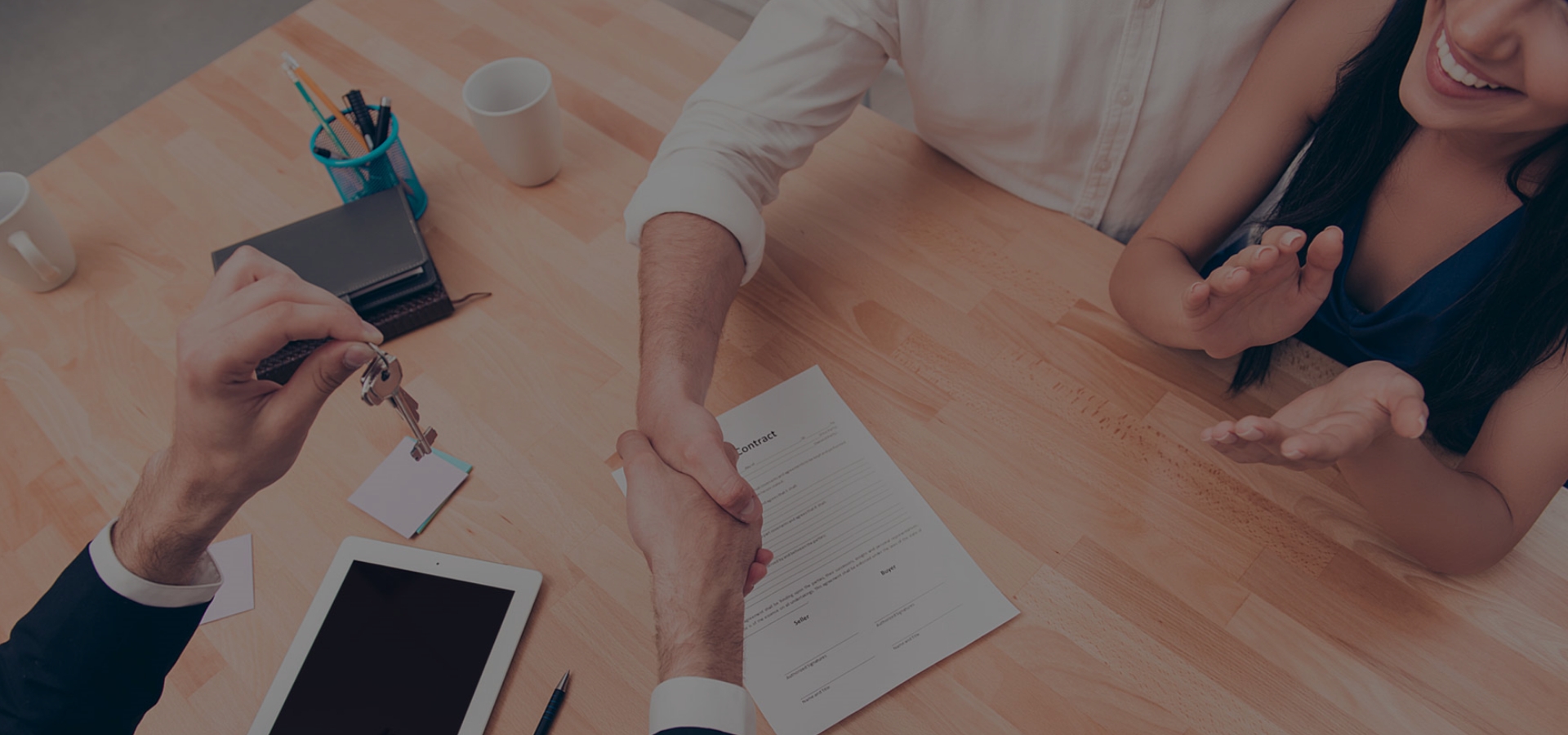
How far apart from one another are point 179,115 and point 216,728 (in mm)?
903

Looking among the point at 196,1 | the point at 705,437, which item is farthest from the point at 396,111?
the point at 196,1

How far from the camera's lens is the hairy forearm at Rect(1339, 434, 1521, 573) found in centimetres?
77

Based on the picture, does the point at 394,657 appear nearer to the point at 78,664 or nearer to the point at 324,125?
the point at 78,664

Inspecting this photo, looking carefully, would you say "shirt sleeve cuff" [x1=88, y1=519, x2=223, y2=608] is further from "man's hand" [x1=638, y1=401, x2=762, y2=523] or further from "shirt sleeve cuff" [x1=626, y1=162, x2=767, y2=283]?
"shirt sleeve cuff" [x1=626, y1=162, x2=767, y2=283]

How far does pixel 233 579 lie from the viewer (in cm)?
85

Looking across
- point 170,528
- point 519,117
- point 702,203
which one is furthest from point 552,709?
point 519,117

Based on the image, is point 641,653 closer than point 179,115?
Yes

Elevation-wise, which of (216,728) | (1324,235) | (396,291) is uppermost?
(1324,235)

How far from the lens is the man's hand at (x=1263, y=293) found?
0.77 m

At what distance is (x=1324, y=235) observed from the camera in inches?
29.6

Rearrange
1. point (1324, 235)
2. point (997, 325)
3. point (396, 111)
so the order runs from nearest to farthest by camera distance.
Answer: point (1324, 235), point (997, 325), point (396, 111)

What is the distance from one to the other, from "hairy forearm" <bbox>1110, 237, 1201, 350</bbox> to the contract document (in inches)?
12.6

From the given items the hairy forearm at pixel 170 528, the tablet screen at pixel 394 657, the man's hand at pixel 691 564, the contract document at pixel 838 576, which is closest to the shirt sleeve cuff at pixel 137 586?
the hairy forearm at pixel 170 528

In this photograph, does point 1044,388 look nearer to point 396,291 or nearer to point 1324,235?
point 1324,235
